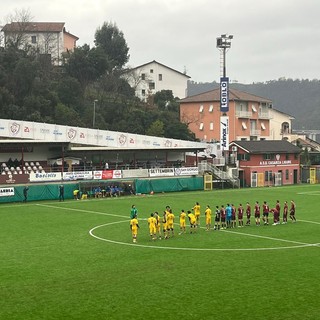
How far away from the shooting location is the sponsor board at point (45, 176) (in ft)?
198

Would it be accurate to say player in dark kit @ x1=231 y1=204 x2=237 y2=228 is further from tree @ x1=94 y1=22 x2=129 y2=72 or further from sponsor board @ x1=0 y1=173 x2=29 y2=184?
tree @ x1=94 y1=22 x2=129 y2=72

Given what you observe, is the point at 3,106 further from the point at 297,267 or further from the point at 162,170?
the point at 297,267

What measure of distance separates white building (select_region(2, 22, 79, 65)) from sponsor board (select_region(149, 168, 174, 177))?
1489 inches

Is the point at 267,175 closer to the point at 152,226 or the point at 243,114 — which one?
the point at 243,114

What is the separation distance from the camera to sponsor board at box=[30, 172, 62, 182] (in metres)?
60.5

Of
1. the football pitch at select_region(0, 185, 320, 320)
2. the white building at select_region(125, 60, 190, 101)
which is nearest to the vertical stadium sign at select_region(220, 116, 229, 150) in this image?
the white building at select_region(125, 60, 190, 101)

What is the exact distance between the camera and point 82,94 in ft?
308

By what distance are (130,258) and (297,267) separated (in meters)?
7.41

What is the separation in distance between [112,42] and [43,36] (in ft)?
42.0

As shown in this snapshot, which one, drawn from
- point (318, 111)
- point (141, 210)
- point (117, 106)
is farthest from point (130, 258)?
point (318, 111)

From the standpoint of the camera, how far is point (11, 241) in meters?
32.4

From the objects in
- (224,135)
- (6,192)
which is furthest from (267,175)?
(6,192)

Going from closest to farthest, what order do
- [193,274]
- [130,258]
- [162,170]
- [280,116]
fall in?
[193,274], [130,258], [162,170], [280,116]

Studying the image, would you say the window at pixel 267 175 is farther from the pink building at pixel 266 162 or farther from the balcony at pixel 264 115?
the balcony at pixel 264 115
